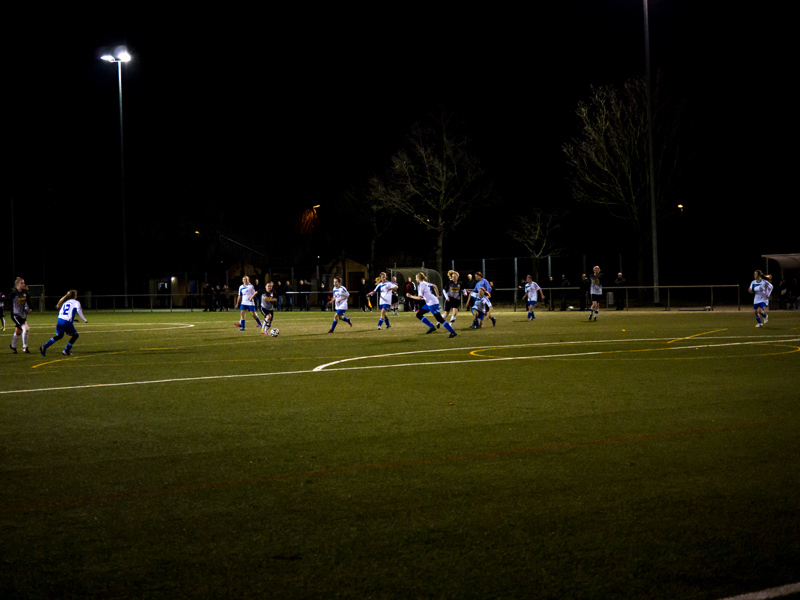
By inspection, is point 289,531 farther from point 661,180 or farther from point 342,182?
point 342,182

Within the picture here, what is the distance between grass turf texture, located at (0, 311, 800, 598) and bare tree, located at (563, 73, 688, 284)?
3549 cm

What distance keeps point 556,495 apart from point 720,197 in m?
51.6

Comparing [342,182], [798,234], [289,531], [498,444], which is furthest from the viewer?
[342,182]

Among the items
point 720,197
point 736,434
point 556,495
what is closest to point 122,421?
point 556,495

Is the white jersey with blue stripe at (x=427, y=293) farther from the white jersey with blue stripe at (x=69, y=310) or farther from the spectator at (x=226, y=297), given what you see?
the spectator at (x=226, y=297)

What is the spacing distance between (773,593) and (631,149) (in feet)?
151

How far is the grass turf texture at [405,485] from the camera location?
14.2 ft

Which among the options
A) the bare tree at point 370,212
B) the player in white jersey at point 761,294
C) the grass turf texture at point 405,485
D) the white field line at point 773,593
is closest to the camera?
the white field line at point 773,593

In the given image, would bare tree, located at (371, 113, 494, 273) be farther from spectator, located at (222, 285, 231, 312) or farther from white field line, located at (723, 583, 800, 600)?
white field line, located at (723, 583, 800, 600)

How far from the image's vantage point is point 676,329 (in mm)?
24844

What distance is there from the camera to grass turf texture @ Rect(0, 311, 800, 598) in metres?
4.32

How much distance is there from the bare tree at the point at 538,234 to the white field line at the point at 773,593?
45.8m

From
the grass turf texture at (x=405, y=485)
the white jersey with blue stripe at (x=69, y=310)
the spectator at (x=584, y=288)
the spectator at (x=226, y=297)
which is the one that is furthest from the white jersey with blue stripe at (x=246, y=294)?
the spectator at (x=226, y=297)

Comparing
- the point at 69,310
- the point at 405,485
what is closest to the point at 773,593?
the point at 405,485
